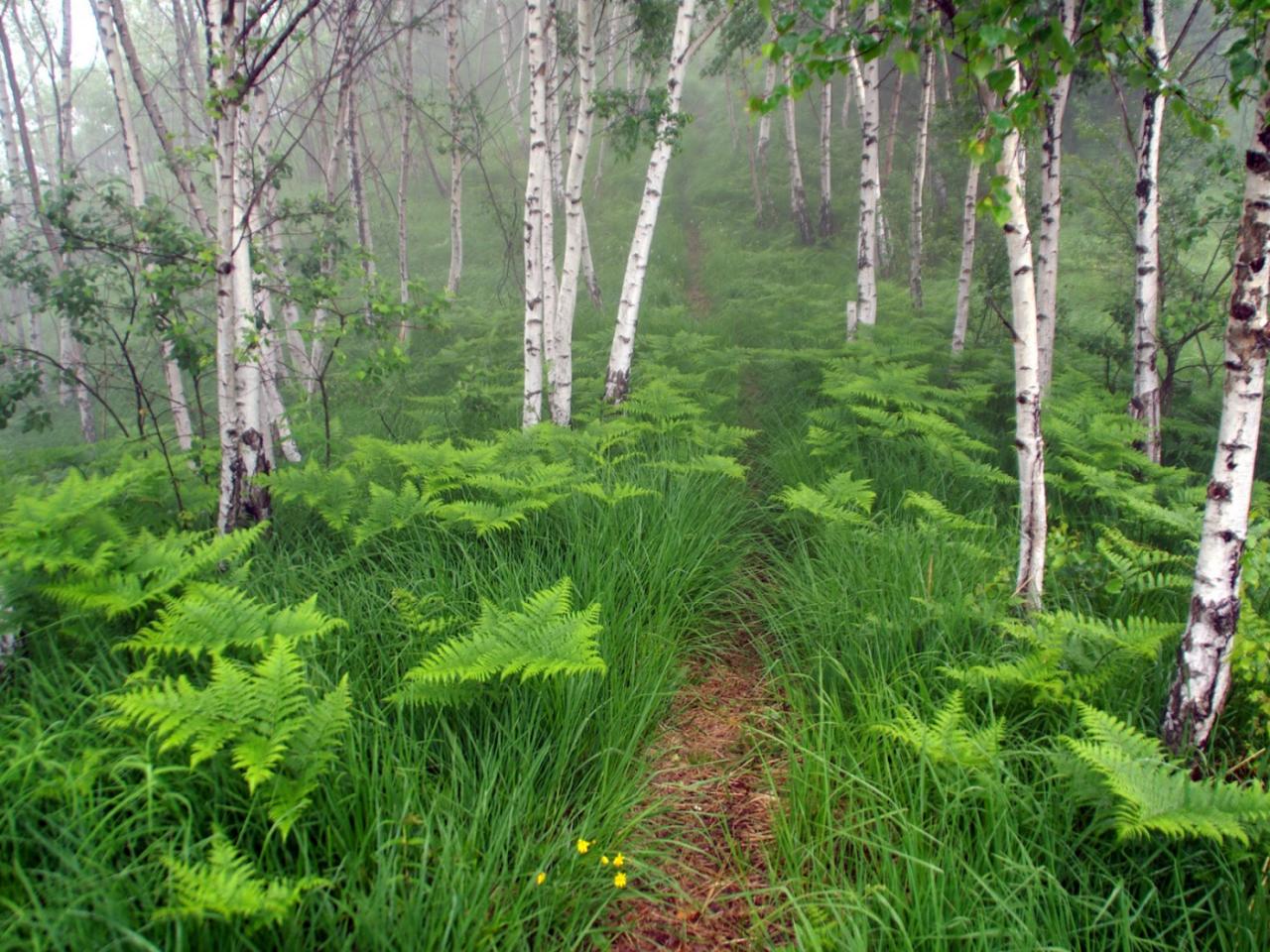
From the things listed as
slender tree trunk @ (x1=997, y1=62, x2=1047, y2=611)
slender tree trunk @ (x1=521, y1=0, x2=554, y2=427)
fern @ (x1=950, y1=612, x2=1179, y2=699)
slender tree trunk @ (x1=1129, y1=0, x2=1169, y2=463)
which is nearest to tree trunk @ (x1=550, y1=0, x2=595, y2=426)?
slender tree trunk @ (x1=521, y1=0, x2=554, y2=427)

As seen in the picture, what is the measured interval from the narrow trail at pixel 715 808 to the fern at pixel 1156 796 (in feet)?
4.10

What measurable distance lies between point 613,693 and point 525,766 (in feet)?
2.07

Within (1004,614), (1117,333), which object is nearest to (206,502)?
(1004,614)

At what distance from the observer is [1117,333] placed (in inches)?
496

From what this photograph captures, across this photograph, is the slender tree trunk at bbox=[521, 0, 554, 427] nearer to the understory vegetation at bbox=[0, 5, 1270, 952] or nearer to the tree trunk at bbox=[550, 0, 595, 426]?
the tree trunk at bbox=[550, 0, 595, 426]

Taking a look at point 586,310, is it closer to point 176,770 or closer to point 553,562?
point 553,562

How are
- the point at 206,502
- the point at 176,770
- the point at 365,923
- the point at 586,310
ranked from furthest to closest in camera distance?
the point at 586,310 < the point at 206,502 < the point at 176,770 < the point at 365,923

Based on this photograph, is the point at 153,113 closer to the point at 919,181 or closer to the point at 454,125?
the point at 454,125

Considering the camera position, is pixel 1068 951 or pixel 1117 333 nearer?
pixel 1068 951

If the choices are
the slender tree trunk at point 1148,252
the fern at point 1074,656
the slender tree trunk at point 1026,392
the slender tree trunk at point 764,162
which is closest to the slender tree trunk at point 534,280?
the slender tree trunk at point 1026,392

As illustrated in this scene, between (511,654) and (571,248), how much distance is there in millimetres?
6169

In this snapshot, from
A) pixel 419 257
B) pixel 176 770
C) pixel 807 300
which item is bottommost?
pixel 176 770

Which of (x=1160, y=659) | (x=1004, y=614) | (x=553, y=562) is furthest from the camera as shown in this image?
(x=553, y=562)

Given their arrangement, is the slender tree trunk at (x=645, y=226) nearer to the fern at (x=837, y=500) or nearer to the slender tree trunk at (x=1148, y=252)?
the fern at (x=837, y=500)
